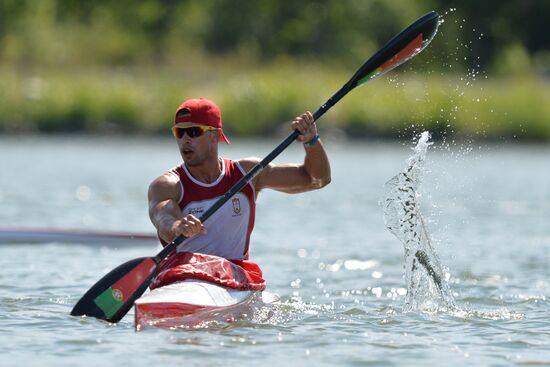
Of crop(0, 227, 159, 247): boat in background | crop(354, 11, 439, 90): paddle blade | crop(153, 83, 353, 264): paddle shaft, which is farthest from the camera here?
crop(0, 227, 159, 247): boat in background

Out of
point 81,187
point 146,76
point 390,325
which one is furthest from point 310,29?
point 390,325

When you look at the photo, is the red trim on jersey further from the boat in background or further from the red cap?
the boat in background

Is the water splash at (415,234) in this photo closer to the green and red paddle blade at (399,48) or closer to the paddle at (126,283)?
the green and red paddle blade at (399,48)

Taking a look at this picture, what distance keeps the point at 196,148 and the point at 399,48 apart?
1839 millimetres

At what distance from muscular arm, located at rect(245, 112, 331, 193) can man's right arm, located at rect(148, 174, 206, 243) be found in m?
0.58

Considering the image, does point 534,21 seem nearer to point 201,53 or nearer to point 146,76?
point 201,53

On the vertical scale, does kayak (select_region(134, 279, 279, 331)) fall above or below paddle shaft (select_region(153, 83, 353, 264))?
below

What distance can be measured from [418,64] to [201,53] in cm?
856

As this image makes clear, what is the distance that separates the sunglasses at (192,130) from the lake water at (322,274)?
4.12 feet

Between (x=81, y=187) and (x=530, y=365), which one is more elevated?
(x=81, y=187)

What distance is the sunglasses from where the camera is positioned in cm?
827

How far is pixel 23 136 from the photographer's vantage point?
31719mm

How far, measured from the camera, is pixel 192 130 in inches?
326

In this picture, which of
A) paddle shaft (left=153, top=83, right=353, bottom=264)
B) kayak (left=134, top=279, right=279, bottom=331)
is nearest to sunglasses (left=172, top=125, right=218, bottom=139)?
paddle shaft (left=153, top=83, right=353, bottom=264)
